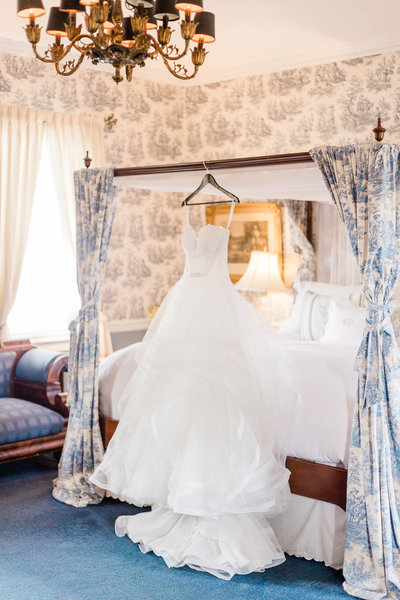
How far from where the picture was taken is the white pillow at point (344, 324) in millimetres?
5441

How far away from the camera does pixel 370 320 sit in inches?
134

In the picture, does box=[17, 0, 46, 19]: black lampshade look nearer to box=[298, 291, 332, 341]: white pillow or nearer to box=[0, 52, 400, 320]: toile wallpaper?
box=[0, 52, 400, 320]: toile wallpaper

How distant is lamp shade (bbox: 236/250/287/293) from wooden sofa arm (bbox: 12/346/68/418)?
6.19ft

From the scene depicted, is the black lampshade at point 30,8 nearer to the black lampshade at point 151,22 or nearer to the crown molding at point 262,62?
the black lampshade at point 151,22

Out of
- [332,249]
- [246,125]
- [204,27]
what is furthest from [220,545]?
[246,125]

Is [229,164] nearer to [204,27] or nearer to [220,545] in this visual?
[204,27]

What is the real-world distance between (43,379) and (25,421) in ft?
1.35

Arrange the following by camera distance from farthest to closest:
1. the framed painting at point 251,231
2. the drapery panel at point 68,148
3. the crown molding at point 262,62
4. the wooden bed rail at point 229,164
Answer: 1. the framed painting at point 251,231
2. the drapery panel at point 68,148
3. the crown molding at point 262,62
4. the wooden bed rail at point 229,164

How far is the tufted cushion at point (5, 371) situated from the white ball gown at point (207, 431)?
171cm

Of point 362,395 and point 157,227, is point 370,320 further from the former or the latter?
point 157,227

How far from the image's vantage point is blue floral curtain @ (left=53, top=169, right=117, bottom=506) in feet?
14.9

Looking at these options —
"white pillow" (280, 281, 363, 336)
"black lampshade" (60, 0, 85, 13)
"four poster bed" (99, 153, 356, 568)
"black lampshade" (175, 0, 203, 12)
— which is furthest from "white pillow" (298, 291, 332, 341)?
"black lampshade" (60, 0, 85, 13)

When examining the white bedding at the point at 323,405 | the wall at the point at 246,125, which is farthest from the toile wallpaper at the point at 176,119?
the white bedding at the point at 323,405

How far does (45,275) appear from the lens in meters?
6.48
